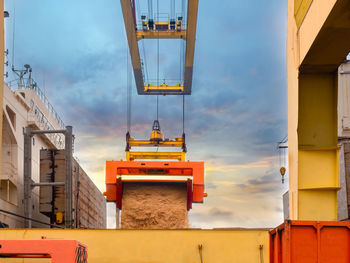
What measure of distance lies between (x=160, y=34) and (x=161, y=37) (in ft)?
0.55

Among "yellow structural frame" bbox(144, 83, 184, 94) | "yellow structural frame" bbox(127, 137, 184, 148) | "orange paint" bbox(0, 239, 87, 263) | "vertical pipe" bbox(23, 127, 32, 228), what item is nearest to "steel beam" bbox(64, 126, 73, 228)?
"vertical pipe" bbox(23, 127, 32, 228)

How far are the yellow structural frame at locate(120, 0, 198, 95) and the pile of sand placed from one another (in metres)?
7.47

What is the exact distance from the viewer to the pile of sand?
12.4m

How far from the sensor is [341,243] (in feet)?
20.8

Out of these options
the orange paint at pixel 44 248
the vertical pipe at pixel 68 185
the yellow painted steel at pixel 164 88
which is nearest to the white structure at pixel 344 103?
the yellow painted steel at pixel 164 88

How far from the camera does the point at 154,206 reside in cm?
1267

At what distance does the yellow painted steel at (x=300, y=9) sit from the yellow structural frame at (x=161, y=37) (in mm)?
9546

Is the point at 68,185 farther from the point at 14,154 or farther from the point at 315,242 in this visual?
the point at 315,242

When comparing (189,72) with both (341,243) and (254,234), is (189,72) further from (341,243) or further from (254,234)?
(341,243)

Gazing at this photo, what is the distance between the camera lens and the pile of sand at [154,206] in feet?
40.8

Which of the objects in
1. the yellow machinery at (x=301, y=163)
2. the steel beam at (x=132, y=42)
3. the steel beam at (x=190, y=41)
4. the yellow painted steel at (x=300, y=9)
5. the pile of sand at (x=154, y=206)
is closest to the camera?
the yellow machinery at (x=301, y=163)

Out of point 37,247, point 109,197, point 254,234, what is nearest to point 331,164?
point 254,234

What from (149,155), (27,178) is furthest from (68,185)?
(149,155)

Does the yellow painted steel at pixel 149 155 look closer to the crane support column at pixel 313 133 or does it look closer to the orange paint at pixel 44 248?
the crane support column at pixel 313 133
